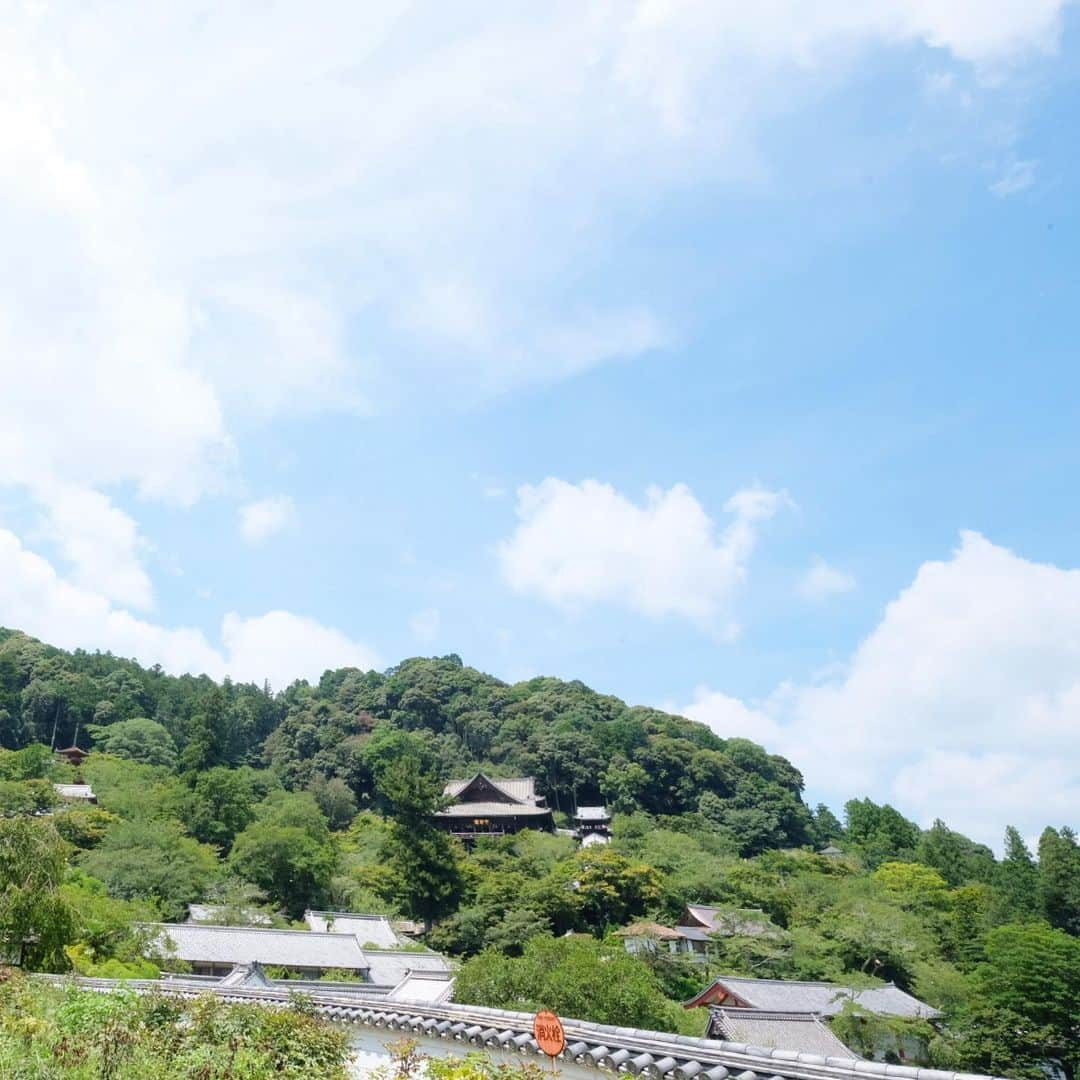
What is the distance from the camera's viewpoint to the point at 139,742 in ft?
217

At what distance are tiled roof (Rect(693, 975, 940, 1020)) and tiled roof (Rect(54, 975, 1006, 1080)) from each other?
21.8 m

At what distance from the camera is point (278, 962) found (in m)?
31.7

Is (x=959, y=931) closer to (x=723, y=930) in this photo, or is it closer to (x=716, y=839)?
(x=723, y=930)

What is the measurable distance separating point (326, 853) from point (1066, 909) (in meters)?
40.7

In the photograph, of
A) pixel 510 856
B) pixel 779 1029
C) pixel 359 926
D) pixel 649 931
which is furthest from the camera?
pixel 510 856

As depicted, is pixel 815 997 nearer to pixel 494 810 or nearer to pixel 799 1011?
pixel 799 1011

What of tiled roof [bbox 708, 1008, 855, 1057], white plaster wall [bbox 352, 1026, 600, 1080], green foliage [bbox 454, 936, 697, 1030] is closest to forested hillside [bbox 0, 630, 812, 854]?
tiled roof [bbox 708, 1008, 855, 1057]

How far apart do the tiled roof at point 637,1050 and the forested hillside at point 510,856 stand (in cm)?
1005

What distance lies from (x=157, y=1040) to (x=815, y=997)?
95.7 feet

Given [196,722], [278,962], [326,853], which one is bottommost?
[278,962]

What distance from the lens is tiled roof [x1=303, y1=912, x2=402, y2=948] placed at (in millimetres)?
37344

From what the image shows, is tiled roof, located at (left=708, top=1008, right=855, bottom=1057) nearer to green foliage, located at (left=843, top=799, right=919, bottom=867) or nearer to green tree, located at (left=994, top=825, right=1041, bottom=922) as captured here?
green tree, located at (left=994, top=825, right=1041, bottom=922)

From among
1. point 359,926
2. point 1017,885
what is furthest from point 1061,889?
point 359,926

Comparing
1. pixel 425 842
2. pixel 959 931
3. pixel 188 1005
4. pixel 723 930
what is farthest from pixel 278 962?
pixel 959 931
